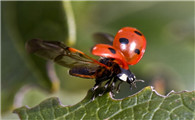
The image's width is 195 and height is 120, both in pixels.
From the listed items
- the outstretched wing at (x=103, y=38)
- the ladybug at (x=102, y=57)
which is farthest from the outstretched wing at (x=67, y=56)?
the outstretched wing at (x=103, y=38)

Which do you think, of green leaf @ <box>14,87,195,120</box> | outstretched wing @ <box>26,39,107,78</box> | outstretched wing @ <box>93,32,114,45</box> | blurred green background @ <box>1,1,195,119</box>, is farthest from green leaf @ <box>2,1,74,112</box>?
green leaf @ <box>14,87,195,120</box>

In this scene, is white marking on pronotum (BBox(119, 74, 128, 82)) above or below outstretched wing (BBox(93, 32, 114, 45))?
below

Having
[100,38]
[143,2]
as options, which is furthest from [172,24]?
[100,38]

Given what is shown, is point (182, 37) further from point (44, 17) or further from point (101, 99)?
point (101, 99)

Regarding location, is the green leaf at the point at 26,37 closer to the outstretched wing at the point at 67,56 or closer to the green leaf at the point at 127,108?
the outstretched wing at the point at 67,56

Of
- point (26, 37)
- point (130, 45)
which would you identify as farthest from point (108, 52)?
point (26, 37)

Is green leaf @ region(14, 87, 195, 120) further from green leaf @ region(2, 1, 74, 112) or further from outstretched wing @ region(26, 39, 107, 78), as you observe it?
green leaf @ region(2, 1, 74, 112)
